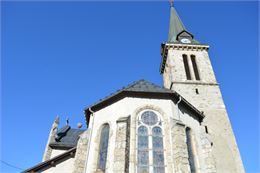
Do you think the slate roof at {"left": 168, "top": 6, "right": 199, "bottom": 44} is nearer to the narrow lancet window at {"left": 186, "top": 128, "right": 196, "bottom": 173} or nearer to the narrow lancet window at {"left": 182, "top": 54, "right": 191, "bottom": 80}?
the narrow lancet window at {"left": 182, "top": 54, "right": 191, "bottom": 80}

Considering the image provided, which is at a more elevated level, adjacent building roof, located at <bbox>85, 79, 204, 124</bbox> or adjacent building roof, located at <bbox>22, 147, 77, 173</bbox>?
adjacent building roof, located at <bbox>85, 79, 204, 124</bbox>

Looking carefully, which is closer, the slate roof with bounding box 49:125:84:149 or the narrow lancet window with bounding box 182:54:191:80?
the slate roof with bounding box 49:125:84:149

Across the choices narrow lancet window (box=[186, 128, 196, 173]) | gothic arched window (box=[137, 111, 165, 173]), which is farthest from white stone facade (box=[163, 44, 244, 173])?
gothic arched window (box=[137, 111, 165, 173])

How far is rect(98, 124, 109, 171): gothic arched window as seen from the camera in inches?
409

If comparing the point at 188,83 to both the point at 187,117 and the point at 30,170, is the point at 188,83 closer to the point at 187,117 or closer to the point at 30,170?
the point at 187,117

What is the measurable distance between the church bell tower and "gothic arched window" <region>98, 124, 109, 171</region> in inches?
304

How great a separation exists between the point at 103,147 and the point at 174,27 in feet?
72.7

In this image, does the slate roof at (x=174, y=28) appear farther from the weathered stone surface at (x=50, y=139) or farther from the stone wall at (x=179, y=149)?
the stone wall at (x=179, y=149)

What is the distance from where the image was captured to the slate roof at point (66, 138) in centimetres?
1890

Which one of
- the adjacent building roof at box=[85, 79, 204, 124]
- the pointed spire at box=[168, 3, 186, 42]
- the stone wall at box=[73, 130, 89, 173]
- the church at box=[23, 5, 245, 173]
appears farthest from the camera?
the pointed spire at box=[168, 3, 186, 42]

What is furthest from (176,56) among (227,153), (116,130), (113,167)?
(113,167)

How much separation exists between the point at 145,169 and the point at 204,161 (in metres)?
→ 3.39

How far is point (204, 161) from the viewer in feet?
36.1

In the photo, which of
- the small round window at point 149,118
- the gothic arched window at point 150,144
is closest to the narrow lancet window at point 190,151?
the gothic arched window at point 150,144
